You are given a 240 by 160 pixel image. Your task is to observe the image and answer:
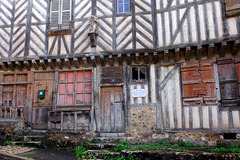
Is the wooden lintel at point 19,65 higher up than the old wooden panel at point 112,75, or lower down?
higher up

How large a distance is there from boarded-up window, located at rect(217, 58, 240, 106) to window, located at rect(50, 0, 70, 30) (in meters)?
6.26

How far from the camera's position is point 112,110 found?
7.07 m

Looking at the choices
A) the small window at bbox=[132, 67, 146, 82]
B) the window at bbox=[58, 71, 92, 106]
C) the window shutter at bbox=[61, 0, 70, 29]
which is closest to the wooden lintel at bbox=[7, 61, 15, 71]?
the window at bbox=[58, 71, 92, 106]

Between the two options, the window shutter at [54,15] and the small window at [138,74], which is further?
the window shutter at [54,15]

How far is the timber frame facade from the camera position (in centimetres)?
624

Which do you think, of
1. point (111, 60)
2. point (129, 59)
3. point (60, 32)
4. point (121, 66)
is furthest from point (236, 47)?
point (60, 32)

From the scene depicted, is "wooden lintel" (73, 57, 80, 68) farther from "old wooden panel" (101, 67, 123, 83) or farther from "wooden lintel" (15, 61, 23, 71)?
"wooden lintel" (15, 61, 23, 71)

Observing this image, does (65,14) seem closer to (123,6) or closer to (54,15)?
(54,15)

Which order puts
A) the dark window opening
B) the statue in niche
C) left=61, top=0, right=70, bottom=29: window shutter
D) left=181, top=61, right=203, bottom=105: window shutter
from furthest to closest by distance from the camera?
left=61, top=0, right=70, bottom=29: window shutter
the statue in niche
left=181, top=61, right=203, bottom=105: window shutter
the dark window opening

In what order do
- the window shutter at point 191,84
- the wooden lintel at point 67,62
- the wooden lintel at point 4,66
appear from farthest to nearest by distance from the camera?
the wooden lintel at point 4,66, the wooden lintel at point 67,62, the window shutter at point 191,84

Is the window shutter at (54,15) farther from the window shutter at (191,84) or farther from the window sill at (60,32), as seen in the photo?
the window shutter at (191,84)

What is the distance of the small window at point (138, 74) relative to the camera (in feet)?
23.2

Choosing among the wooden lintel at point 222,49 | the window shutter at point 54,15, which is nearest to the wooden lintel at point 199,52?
the wooden lintel at point 222,49

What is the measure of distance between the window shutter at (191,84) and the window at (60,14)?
17.0 feet
